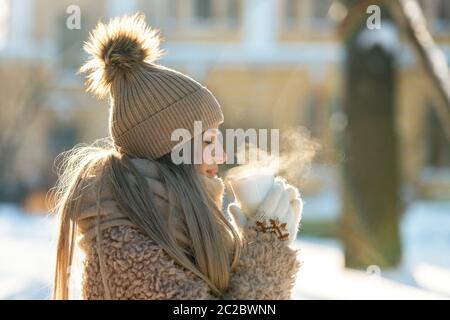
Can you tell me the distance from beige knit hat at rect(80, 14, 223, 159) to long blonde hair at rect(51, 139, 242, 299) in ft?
0.20

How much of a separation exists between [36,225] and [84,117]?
8.85 metres

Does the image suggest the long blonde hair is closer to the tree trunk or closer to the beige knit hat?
the beige knit hat

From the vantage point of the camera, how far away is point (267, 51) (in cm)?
2531

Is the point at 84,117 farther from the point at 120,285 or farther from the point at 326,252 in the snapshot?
the point at 120,285

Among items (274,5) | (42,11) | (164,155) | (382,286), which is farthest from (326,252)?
(42,11)

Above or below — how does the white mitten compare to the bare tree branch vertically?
below

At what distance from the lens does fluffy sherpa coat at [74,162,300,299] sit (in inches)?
98.7

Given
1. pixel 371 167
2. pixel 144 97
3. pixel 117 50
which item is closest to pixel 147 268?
pixel 144 97

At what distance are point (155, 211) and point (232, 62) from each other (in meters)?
23.2

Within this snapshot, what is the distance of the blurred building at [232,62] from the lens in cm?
2483

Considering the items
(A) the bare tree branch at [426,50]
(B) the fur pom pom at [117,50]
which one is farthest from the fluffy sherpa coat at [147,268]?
(A) the bare tree branch at [426,50]

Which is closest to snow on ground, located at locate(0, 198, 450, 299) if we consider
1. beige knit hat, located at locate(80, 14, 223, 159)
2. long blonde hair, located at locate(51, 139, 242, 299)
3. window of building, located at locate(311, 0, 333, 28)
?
long blonde hair, located at locate(51, 139, 242, 299)

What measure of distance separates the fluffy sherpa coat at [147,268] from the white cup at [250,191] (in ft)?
0.35

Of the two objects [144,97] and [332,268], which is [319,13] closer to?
[332,268]
